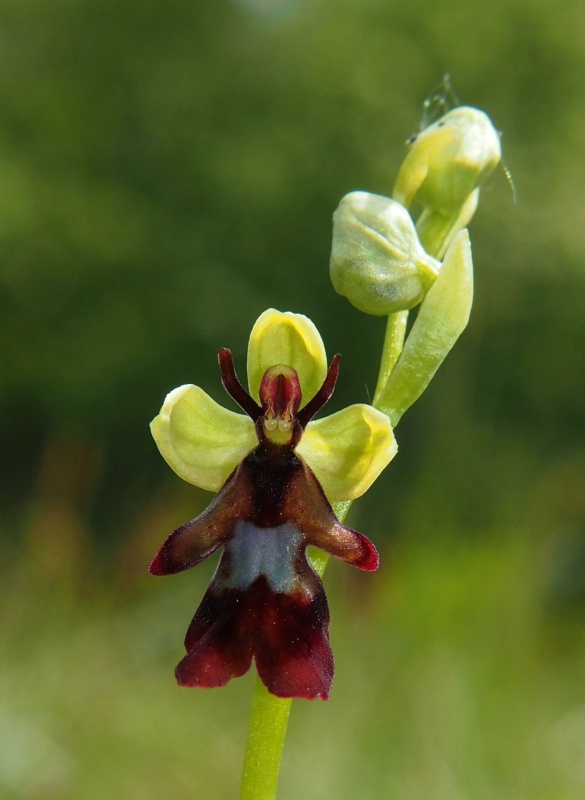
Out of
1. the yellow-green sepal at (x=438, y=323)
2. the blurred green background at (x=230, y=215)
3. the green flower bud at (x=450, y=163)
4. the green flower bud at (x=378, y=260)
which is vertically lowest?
the yellow-green sepal at (x=438, y=323)

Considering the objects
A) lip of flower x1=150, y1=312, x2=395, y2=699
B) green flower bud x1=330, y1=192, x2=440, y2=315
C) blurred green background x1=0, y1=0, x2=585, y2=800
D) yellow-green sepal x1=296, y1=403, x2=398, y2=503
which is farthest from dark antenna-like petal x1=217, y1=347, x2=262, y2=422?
blurred green background x1=0, y1=0, x2=585, y2=800

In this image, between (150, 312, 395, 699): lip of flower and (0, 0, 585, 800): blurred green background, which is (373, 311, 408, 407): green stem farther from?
(0, 0, 585, 800): blurred green background


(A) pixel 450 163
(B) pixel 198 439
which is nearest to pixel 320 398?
(B) pixel 198 439

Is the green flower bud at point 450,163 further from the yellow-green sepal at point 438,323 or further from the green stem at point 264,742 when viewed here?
the green stem at point 264,742

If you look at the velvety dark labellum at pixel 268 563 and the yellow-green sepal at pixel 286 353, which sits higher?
the yellow-green sepal at pixel 286 353

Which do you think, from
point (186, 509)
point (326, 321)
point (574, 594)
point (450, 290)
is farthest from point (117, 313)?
point (450, 290)

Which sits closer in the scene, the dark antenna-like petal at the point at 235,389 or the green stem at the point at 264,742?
the green stem at the point at 264,742

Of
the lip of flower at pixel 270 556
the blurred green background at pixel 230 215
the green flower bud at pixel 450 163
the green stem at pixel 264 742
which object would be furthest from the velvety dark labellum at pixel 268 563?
the blurred green background at pixel 230 215
